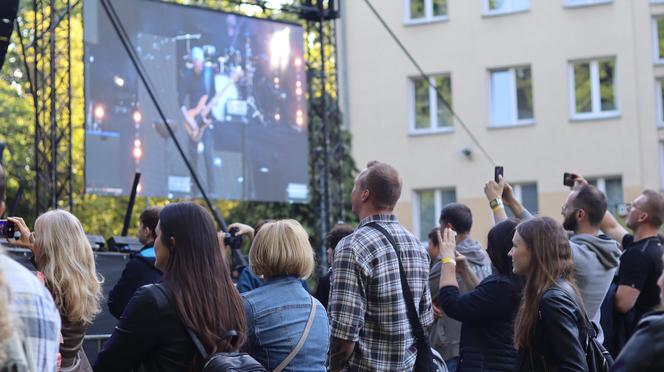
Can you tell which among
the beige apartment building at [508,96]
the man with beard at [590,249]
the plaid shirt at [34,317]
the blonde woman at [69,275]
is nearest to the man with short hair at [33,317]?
the plaid shirt at [34,317]

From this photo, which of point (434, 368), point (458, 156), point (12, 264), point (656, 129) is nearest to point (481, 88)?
point (458, 156)

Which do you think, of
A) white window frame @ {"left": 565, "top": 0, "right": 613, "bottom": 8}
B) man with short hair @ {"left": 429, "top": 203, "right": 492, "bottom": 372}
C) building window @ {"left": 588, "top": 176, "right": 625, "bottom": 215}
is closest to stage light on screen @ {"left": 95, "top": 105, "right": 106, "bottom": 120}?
man with short hair @ {"left": 429, "top": 203, "right": 492, "bottom": 372}

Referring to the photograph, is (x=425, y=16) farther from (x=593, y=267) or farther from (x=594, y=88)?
(x=593, y=267)

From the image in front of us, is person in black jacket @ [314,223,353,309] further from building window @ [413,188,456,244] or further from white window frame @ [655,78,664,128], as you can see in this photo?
white window frame @ [655,78,664,128]

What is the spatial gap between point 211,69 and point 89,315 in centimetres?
1020

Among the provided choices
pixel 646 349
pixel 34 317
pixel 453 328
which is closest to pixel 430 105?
pixel 453 328

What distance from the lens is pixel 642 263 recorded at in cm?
732

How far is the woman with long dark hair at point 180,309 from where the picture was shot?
14.8 ft

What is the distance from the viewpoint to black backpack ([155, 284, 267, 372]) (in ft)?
14.4

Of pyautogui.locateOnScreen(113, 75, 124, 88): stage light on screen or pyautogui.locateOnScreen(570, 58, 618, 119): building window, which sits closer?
pyautogui.locateOnScreen(113, 75, 124, 88): stage light on screen

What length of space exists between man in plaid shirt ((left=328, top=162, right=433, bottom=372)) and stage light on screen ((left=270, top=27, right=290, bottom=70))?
10142mm

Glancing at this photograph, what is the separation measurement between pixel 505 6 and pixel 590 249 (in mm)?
22561

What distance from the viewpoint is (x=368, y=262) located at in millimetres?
5789

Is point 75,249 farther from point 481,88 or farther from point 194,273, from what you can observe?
point 481,88
